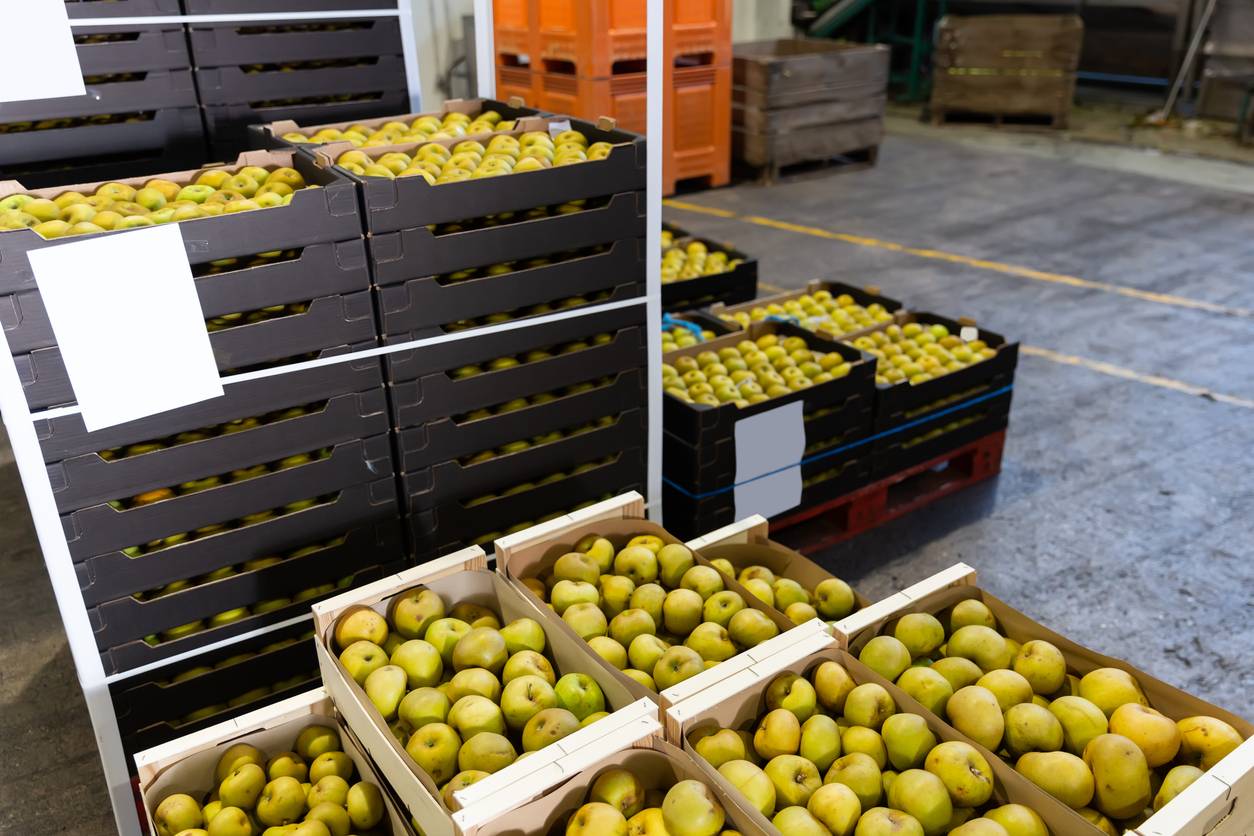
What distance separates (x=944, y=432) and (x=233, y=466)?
8.89 ft

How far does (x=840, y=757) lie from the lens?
182 centimetres

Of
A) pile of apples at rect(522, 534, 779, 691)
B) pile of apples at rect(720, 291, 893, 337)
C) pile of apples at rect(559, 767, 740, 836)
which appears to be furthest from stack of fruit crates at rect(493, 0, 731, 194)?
pile of apples at rect(559, 767, 740, 836)

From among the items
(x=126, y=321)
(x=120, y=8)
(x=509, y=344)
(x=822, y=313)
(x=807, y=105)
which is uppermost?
(x=120, y=8)

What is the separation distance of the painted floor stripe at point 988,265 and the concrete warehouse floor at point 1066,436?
0.07 feet

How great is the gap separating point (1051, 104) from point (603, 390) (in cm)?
949

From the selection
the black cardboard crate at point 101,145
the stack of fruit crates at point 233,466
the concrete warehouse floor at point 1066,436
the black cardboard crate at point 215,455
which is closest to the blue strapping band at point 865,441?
the concrete warehouse floor at point 1066,436

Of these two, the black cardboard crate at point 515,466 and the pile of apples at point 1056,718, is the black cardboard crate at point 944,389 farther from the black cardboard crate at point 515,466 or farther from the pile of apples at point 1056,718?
the pile of apples at point 1056,718

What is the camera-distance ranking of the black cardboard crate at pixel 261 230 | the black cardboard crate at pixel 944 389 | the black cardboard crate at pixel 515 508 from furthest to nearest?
the black cardboard crate at pixel 944 389 < the black cardboard crate at pixel 515 508 < the black cardboard crate at pixel 261 230

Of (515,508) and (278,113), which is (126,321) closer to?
(515,508)

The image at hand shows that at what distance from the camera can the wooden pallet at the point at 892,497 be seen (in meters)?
3.75

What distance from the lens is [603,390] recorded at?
116 inches

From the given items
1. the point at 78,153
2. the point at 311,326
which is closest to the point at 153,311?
the point at 311,326

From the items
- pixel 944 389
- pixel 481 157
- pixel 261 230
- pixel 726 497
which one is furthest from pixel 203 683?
pixel 944 389

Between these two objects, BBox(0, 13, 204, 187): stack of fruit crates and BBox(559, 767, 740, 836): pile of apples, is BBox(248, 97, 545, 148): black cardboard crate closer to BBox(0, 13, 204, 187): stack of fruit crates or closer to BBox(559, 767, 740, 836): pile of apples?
BBox(0, 13, 204, 187): stack of fruit crates
